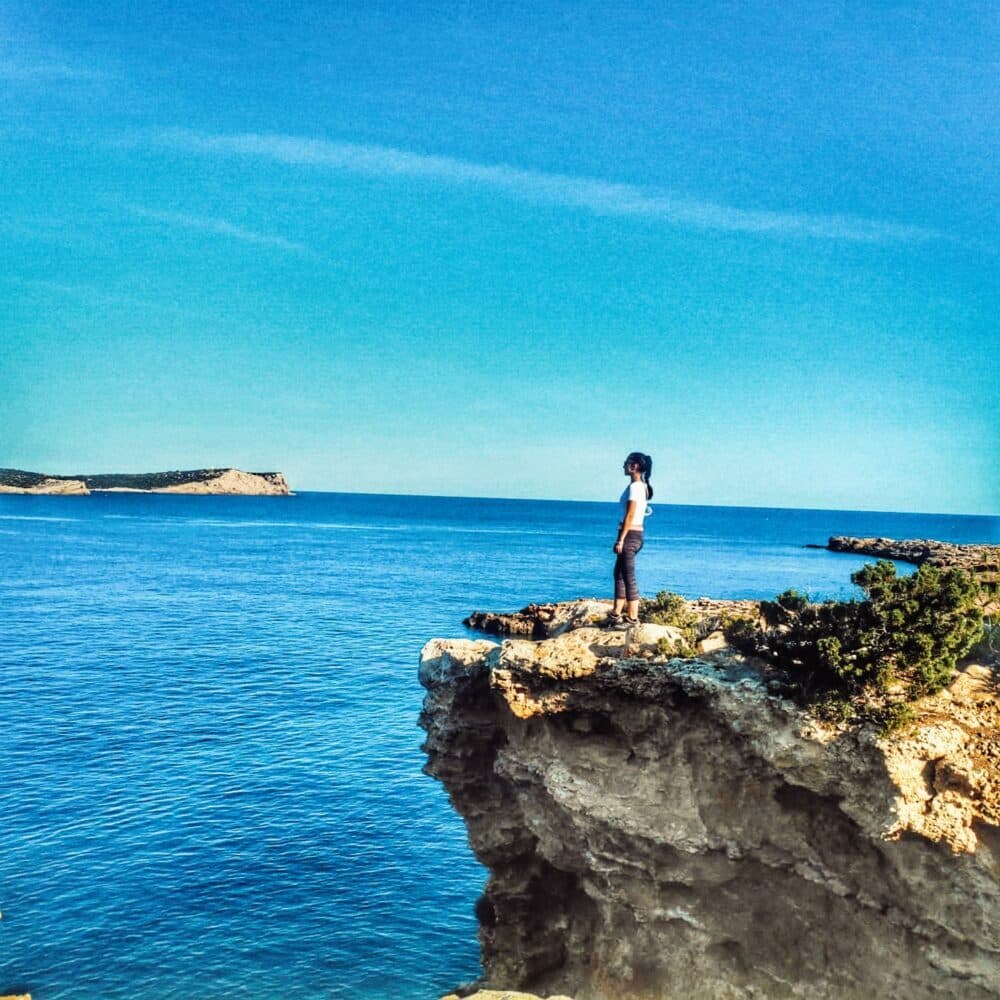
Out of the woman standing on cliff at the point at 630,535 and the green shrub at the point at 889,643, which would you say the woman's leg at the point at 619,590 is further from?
the green shrub at the point at 889,643

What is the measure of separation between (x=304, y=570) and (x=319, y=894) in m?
81.5

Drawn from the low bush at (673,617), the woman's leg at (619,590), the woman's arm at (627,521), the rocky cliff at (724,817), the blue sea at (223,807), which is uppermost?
the woman's arm at (627,521)

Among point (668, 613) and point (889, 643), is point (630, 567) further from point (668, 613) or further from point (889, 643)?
point (889, 643)

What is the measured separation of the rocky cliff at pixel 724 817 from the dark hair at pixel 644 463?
2.98 m

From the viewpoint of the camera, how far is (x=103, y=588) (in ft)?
282

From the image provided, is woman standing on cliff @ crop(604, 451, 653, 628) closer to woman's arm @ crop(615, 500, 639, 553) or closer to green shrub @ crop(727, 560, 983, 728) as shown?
woman's arm @ crop(615, 500, 639, 553)

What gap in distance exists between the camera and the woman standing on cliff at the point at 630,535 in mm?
17578

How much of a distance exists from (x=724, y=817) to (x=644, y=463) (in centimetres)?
685

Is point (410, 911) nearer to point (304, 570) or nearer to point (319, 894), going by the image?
point (319, 894)

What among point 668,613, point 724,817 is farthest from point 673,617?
point 724,817

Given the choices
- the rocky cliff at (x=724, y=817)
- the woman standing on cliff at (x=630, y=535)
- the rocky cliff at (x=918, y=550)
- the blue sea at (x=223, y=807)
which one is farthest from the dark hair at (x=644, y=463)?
the rocky cliff at (x=918, y=550)

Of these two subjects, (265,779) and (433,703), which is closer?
(433,703)

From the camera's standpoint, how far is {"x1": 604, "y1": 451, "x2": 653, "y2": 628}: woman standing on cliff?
17578 mm

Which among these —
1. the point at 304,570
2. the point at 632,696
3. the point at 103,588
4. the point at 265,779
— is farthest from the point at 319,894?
the point at 304,570
